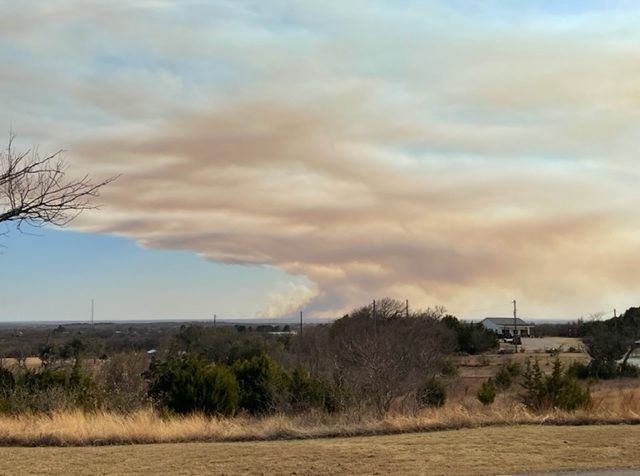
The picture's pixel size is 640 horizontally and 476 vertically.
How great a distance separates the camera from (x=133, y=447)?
11031mm

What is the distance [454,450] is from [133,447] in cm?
490

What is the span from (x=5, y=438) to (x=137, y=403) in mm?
7238

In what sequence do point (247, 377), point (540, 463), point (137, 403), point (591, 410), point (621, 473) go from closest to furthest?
1. point (621, 473)
2. point (540, 463)
3. point (591, 410)
4. point (137, 403)
5. point (247, 377)

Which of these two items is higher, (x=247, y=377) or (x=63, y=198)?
(x=63, y=198)

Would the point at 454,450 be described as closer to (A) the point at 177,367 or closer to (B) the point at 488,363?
(A) the point at 177,367

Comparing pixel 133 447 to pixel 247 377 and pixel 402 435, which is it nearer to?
pixel 402 435

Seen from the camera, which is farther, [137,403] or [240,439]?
[137,403]

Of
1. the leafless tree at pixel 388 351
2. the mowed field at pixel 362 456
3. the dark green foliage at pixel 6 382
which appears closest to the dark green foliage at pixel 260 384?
the leafless tree at pixel 388 351

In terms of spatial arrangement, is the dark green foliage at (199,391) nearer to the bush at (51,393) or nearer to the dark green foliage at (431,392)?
the bush at (51,393)

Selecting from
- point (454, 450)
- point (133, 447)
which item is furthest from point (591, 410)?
point (133, 447)

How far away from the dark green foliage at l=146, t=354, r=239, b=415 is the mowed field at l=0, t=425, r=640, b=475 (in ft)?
32.9

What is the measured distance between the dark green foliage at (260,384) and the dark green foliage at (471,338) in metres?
48.2

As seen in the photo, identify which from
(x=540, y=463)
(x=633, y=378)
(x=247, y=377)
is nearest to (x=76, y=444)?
(x=540, y=463)

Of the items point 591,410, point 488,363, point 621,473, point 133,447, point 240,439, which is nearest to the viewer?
point 621,473
